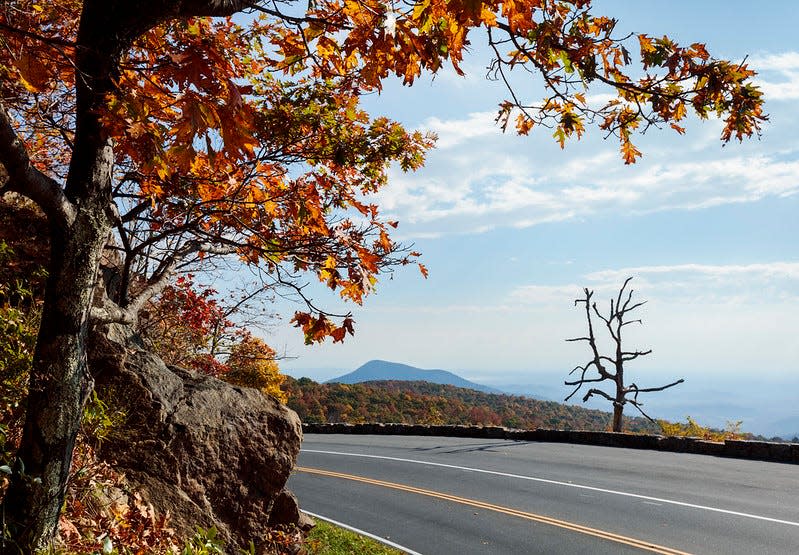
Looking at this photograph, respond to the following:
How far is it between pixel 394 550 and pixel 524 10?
26.2 ft

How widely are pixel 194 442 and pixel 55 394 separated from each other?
2.63m

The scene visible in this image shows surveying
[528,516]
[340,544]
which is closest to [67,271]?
[340,544]

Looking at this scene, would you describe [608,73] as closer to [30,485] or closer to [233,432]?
[30,485]

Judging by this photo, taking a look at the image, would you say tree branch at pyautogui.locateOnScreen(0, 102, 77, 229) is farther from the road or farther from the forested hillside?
the forested hillside

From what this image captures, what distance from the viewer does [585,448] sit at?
1870cm

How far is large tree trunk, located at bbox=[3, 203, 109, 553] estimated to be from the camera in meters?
3.87

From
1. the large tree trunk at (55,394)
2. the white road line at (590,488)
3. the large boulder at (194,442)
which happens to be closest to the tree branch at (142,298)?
the large boulder at (194,442)

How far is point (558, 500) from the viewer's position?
37.9ft

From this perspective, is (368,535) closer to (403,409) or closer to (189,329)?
(189,329)

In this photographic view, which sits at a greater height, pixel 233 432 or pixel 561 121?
pixel 561 121

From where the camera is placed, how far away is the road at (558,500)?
29.5 ft

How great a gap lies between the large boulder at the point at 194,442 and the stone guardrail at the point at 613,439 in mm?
14648

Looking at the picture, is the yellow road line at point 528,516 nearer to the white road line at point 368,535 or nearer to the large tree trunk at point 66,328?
the white road line at point 368,535

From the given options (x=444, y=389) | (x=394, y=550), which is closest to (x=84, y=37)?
(x=394, y=550)
